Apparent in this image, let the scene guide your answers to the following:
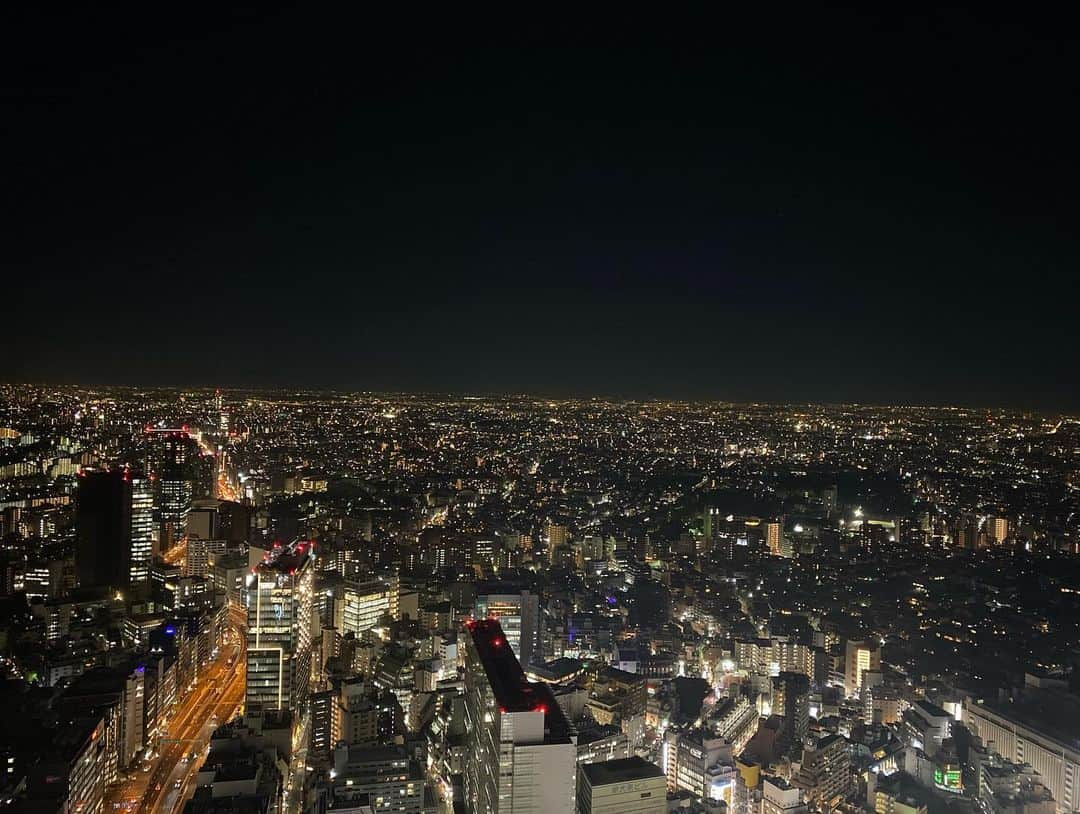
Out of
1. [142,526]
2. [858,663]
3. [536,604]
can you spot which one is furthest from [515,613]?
[142,526]

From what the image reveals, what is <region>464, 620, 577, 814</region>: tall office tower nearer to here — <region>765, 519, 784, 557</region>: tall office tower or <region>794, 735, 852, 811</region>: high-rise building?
<region>794, 735, 852, 811</region>: high-rise building

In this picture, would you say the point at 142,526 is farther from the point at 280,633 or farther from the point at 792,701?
the point at 792,701

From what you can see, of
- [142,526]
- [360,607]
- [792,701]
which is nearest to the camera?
[792,701]

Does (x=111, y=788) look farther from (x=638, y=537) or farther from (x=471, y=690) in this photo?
(x=638, y=537)

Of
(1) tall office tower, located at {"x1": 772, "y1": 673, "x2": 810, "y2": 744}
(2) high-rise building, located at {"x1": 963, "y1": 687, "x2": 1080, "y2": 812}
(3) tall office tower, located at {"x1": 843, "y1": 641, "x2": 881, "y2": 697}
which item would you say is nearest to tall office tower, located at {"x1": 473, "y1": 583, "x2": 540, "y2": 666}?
(1) tall office tower, located at {"x1": 772, "y1": 673, "x2": 810, "y2": 744}

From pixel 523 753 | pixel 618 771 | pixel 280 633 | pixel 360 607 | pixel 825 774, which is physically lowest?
pixel 825 774

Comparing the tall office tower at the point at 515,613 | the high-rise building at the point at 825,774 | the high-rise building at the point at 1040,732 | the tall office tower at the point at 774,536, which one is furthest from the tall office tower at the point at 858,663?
the tall office tower at the point at 515,613

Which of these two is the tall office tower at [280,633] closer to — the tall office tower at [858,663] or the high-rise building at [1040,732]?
the tall office tower at [858,663]

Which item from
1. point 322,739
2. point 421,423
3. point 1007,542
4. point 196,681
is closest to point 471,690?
point 322,739
